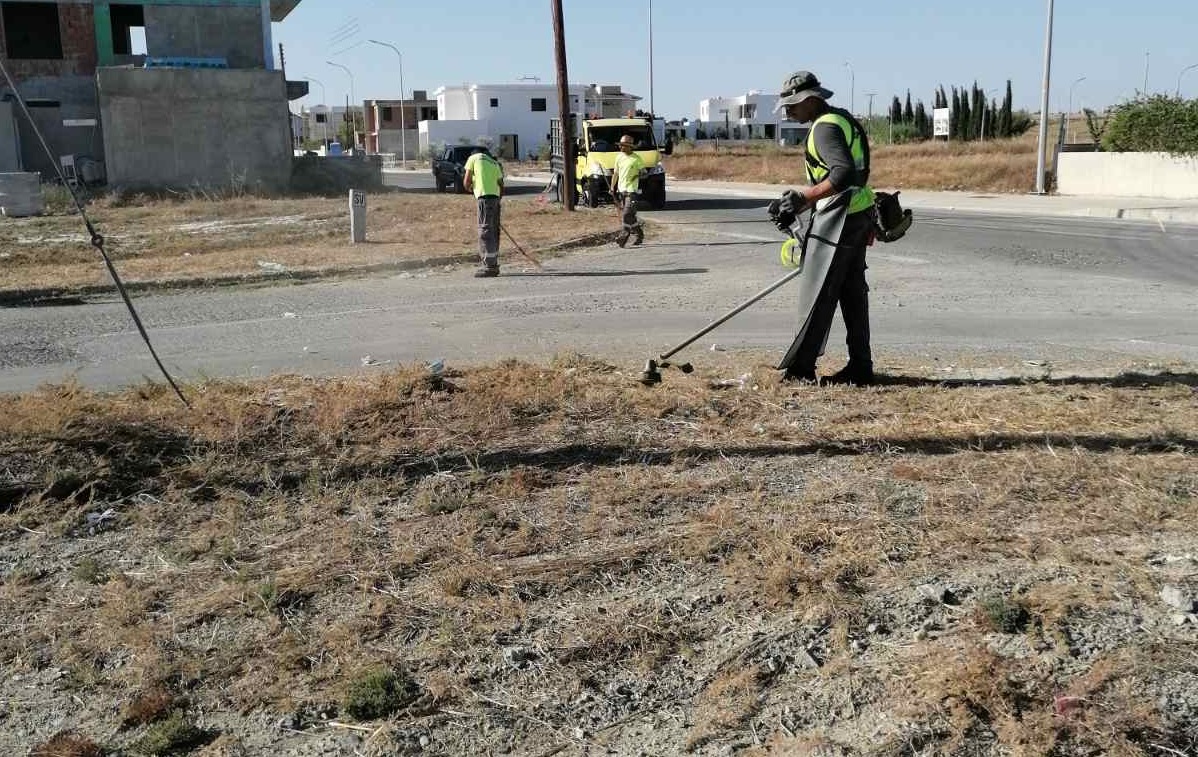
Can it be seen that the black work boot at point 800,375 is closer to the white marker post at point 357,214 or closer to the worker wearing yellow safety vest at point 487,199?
the worker wearing yellow safety vest at point 487,199

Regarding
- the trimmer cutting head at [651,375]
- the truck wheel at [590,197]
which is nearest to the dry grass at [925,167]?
the truck wheel at [590,197]

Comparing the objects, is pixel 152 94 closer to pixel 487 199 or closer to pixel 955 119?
Answer: pixel 487 199

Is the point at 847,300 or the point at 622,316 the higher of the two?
the point at 847,300

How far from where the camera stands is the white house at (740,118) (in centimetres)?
10431

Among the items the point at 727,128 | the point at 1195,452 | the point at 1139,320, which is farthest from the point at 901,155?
the point at 727,128

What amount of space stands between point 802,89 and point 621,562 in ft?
12.0

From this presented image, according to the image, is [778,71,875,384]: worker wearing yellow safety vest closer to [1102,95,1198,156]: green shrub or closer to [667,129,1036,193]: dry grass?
[1102,95,1198,156]: green shrub

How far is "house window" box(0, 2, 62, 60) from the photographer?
1417 inches

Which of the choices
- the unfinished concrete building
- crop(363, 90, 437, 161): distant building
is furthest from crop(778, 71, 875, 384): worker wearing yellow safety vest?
crop(363, 90, 437, 161): distant building

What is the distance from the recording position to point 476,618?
3.72m

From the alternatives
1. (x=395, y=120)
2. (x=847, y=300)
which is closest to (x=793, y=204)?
(x=847, y=300)

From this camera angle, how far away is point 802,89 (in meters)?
6.55

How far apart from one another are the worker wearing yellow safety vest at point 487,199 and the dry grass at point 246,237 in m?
1.71

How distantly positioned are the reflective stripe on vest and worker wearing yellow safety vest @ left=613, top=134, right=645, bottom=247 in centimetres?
967
